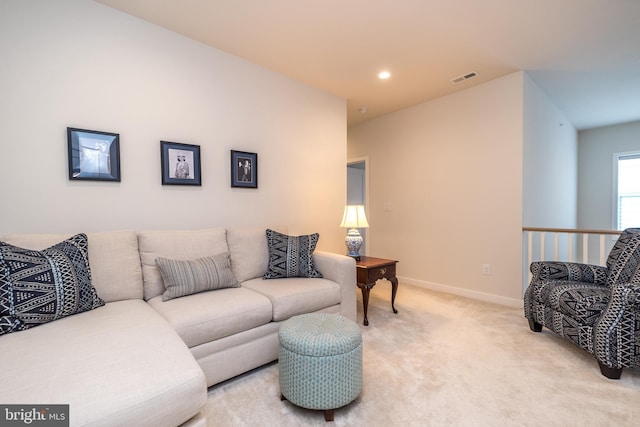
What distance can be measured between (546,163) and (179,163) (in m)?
4.31

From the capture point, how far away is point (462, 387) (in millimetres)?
1754

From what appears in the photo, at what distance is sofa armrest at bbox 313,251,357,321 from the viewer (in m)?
2.46

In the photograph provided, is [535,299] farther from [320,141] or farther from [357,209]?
[320,141]

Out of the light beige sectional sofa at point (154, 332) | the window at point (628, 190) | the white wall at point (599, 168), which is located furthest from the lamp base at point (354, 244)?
the window at point (628, 190)

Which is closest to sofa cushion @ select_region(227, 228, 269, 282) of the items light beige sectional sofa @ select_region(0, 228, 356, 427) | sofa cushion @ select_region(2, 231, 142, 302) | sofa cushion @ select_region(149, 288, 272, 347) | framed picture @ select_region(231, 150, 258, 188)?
light beige sectional sofa @ select_region(0, 228, 356, 427)

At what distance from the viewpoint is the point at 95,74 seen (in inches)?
80.8

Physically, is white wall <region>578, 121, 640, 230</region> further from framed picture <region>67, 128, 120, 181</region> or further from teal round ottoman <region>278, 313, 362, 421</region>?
framed picture <region>67, 128, 120, 181</region>

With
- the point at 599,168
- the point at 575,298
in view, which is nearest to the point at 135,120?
the point at 575,298

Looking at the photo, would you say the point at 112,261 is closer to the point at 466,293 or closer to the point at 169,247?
the point at 169,247

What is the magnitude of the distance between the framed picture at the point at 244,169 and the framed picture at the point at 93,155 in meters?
0.92

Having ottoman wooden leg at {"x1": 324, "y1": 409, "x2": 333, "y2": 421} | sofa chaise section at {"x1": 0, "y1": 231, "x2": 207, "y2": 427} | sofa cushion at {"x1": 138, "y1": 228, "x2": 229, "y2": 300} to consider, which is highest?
sofa cushion at {"x1": 138, "y1": 228, "x2": 229, "y2": 300}

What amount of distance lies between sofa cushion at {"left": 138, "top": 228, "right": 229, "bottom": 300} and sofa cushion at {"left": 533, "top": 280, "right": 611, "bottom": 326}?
8.42 ft

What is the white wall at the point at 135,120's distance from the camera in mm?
1820

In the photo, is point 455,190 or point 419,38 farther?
point 455,190
